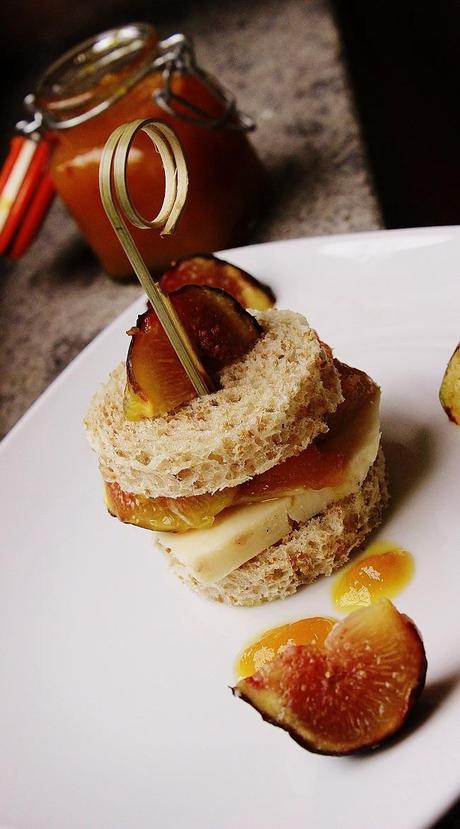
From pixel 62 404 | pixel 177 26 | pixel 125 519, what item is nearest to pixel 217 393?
pixel 125 519

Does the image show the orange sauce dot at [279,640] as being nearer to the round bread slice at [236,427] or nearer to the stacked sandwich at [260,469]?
the stacked sandwich at [260,469]

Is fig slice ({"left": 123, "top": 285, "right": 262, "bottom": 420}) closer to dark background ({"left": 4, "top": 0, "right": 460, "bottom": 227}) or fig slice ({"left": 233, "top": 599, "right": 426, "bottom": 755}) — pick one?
fig slice ({"left": 233, "top": 599, "right": 426, "bottom": 755})

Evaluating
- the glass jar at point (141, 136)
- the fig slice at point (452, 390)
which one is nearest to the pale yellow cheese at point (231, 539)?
the fig slice at point (452, 390)

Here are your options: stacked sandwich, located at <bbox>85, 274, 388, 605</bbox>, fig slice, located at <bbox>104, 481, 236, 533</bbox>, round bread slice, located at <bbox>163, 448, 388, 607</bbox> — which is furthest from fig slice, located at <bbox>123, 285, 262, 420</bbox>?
round bread slice, located at <bbox>163, 448, 388, 607</bbox>

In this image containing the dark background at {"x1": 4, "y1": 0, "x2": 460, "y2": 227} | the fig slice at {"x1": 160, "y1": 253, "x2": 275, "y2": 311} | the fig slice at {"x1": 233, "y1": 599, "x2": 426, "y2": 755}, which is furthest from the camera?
the dark background at {"x1": 4, "y1": 0, "x2": 460, "y2": 227}

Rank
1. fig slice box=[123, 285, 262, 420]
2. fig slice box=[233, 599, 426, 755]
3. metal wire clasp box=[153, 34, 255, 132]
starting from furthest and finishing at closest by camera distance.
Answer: metal wire clasp box=[153, 34, 255, 132] < fig slice box=[123, 285, 262, 420] < fig slice box=[233, 599, 426, 755]

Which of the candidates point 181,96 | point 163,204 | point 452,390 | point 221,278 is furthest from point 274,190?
point 163,204

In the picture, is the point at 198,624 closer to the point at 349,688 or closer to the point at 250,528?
the point at 250,528

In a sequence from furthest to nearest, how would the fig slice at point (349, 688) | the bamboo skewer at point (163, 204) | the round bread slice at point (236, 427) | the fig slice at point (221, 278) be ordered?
the fig slice at point (221, 278) → the round bread slice at point (236, 427) → the bamboo skewer at point (163, 204) → the fig slice at point (349, 688)
